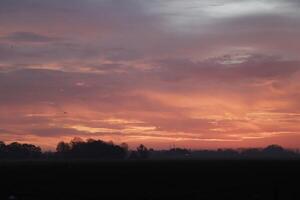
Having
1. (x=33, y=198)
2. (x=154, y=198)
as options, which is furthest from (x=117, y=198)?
(x=33, y=198)

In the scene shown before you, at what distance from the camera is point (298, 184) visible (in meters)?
67.8

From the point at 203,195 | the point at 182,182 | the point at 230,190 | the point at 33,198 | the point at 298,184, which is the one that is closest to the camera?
the point at 33,198

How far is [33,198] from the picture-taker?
52.2 m

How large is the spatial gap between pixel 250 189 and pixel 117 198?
562 inches

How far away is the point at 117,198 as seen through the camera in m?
53.9

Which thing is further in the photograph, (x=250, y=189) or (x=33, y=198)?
(x=250, y=189)

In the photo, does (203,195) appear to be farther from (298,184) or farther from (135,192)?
(298,184)

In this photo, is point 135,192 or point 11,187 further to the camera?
point 11,187

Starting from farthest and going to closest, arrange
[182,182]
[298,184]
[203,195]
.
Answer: [182,182], [298,184], [203,195]

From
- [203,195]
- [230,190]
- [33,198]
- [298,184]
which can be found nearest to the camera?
[33,198]

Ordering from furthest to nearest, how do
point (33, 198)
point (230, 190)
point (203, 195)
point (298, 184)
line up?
point (298, 184)
point (230, 190)
point (203, 195)
point (33, 198)

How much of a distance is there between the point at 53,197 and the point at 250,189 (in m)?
19.1

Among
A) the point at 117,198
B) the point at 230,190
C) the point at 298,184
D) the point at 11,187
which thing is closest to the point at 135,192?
the point at 117,198

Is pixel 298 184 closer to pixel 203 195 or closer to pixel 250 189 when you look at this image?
pixel 250 189
